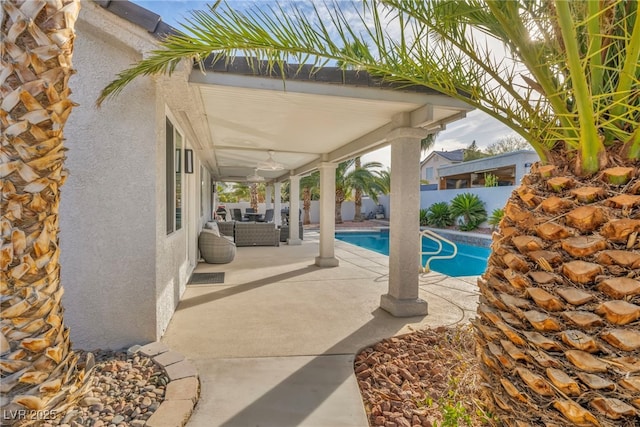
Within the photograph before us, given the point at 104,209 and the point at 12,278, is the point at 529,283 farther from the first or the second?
the point at 104,209

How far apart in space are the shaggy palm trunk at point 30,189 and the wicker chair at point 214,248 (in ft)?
25.5

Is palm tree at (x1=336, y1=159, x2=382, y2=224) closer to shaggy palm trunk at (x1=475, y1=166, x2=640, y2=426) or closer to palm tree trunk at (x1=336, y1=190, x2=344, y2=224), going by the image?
palm tree trunk at (x1=336, y1=190, x2=344, y2=224)

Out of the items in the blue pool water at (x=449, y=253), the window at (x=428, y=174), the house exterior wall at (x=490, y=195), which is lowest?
the blue pool water at (x=449, y=253)

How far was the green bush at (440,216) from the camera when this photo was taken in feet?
77.3

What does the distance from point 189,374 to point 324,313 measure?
2795mm

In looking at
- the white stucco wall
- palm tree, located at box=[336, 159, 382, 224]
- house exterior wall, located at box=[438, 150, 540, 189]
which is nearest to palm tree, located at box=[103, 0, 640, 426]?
the white stucco wall

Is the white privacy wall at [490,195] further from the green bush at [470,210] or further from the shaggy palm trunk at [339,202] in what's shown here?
the shaggy palm trunk at [339,202]

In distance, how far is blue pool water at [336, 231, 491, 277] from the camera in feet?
43.1

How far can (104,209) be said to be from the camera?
4.15 metres

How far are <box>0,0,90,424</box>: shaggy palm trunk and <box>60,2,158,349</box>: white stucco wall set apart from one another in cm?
171

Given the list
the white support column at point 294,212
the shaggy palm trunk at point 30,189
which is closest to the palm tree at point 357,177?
the white support column at point 294,212

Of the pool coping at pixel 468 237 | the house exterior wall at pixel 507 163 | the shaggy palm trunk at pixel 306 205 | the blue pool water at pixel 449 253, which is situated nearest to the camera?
the blue pool water at pixel 449 253

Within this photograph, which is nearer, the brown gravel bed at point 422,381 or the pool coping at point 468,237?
the brown gravel bed at point 422,381

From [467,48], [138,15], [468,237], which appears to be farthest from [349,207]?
[467,48]
